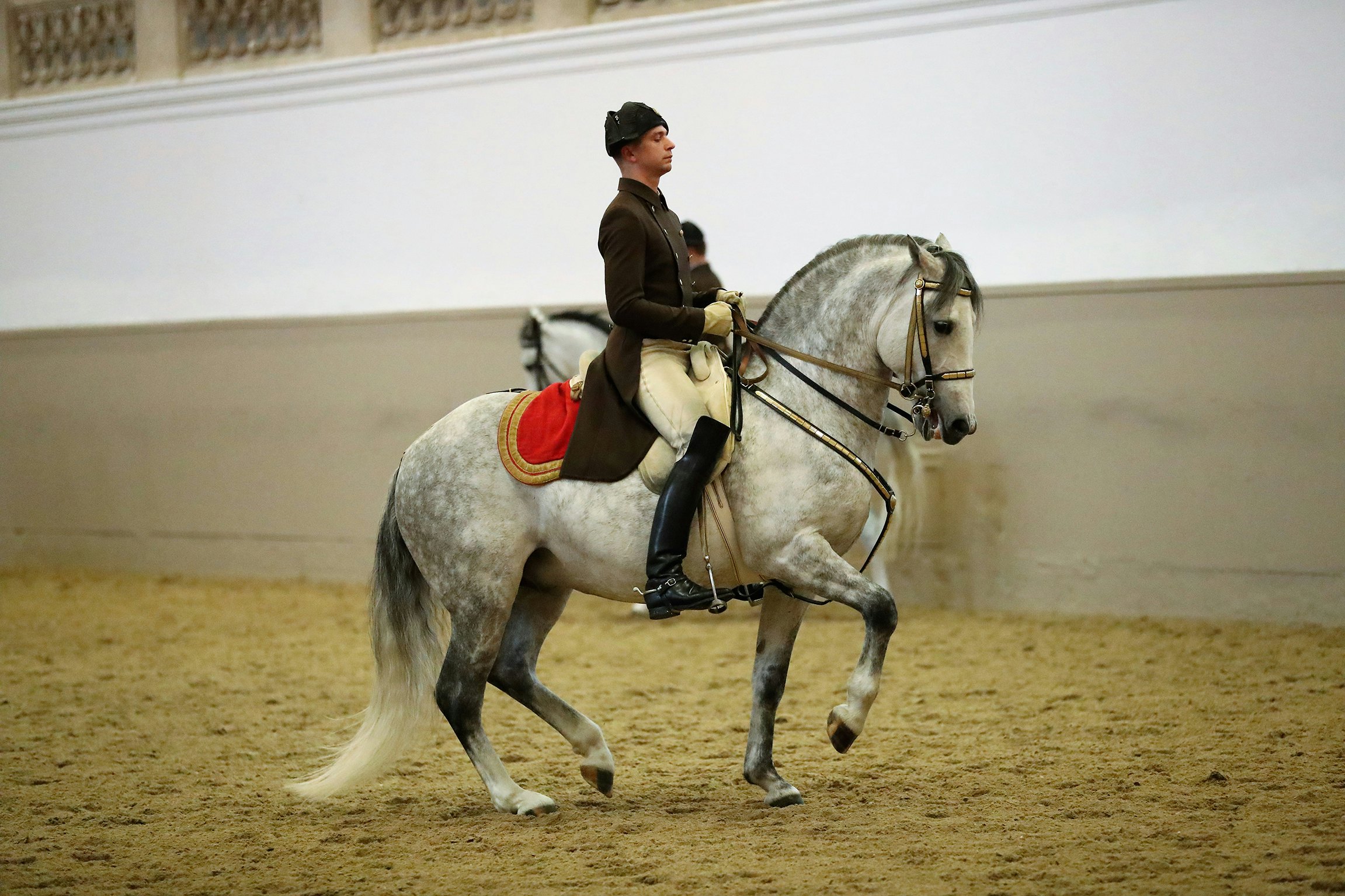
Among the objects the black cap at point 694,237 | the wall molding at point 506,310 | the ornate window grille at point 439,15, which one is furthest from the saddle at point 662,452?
the ornate window grille at point 439,15

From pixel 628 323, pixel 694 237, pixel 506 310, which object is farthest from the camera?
pixel 506 310

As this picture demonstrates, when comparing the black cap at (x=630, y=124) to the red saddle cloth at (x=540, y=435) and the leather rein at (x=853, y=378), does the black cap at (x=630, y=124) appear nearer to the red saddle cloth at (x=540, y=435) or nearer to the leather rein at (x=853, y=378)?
the leather rein at (x=853, y=378)

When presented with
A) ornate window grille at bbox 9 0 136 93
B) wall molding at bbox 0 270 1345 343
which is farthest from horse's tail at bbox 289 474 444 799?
ornate window grille at bbox 9 0 136 93

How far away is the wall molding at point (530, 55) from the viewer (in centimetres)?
817

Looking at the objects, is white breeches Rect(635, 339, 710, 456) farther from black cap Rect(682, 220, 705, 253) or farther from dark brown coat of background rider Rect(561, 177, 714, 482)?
black cap Rect(682, 220, 705, 253)

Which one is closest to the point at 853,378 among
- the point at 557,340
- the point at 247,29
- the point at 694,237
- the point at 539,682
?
the point at 539,682

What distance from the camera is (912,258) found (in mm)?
3920

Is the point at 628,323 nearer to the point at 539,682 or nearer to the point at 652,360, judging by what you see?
the point at 652,360

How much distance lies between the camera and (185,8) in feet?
A: 35.0

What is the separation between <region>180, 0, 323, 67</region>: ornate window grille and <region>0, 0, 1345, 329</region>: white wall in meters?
0.31

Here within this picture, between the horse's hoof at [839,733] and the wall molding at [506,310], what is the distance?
4.44 metres

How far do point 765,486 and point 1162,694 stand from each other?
2876mm

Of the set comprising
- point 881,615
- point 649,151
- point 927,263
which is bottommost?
point 881,615

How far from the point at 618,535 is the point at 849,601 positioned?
766mm
